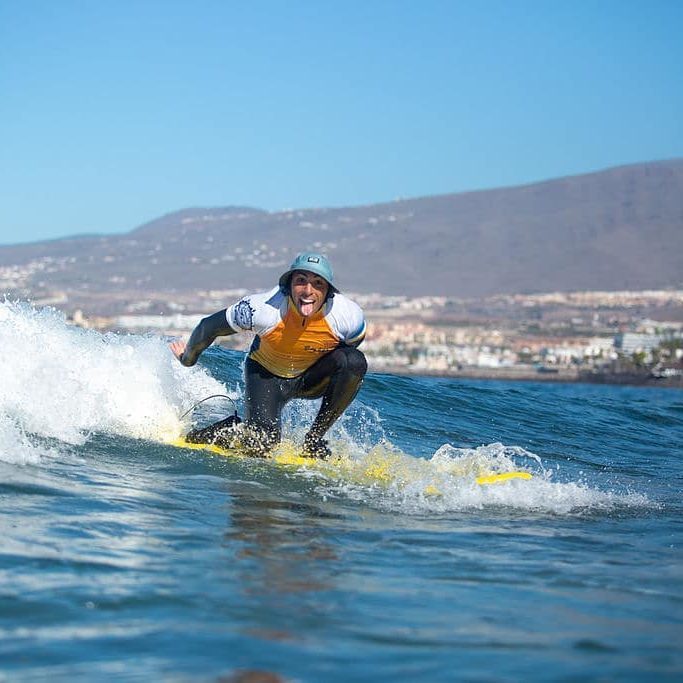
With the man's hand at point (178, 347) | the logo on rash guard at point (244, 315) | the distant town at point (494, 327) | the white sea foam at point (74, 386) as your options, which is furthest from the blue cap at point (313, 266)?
the distant town at point (494, 327)

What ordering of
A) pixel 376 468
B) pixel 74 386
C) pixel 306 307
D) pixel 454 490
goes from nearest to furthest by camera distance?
pixel 454 490
pixel 306 307
pixel 376 468
pixel 74 386

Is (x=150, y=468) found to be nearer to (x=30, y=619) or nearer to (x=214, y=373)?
(x=30, y=619)

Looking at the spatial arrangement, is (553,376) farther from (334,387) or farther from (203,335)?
(203,335)

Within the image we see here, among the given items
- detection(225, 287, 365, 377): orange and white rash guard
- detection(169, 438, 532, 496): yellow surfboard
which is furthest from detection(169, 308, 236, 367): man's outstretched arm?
detection(169, 438, 532, 496): yellow surfboard

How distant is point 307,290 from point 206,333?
3.80 ft

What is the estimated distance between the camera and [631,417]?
54.5 feet

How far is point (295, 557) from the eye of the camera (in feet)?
19.0

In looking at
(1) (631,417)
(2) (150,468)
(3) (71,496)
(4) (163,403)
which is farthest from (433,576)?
(1) (631,417)

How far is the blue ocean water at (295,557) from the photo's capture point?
14.3ft

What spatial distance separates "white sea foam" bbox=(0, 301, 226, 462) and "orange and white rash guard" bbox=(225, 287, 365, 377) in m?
1.55

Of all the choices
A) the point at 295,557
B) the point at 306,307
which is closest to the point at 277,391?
the point at 306,307

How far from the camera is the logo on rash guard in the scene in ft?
28.9

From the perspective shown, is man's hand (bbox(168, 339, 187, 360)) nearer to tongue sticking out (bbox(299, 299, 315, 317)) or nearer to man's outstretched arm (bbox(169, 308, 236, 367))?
man's outstretched arm (bbox(169, 308, 236, 367))

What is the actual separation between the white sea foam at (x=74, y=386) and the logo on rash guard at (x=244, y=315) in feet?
5.10
